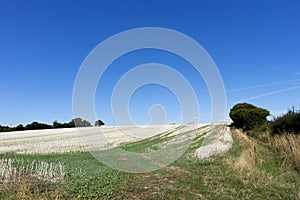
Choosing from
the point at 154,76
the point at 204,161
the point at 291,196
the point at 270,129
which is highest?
the point at 154,76

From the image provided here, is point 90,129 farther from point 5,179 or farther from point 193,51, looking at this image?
point 5,179

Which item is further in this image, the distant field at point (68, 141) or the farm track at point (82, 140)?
the farm track at point (82, 140)

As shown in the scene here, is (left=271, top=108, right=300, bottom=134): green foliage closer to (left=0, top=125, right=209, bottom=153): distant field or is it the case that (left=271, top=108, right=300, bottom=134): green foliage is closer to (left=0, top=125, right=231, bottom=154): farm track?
(left=0, top=125, right=231, bottom=154): farm track

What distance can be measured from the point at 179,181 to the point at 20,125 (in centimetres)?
7316

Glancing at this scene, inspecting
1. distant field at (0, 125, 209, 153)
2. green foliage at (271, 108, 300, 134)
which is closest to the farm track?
distant field at (0, 125, 209, 153)

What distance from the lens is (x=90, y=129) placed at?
3941cm

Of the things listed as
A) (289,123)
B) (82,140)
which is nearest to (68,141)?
(82,140)

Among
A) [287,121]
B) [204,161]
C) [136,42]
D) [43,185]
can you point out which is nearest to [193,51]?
[136,42]

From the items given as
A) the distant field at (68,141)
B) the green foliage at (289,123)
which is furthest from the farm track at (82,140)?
the green foliage at (289,123)

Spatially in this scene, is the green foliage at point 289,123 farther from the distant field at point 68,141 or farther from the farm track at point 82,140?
the distant field at point 68,141

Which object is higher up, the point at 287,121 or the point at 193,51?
the point at 193,51

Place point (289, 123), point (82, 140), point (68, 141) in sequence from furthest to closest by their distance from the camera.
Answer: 1. point (82, 140)
2. point (68, 141)
3. point (289, 123)

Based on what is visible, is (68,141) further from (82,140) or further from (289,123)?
(289,123)

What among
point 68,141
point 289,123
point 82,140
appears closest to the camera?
point 289,123
